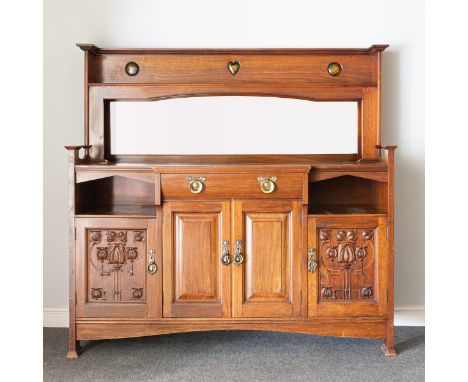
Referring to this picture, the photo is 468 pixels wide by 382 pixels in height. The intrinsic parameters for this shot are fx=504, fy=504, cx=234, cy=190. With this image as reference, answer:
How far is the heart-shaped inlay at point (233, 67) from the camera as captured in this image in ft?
9.87

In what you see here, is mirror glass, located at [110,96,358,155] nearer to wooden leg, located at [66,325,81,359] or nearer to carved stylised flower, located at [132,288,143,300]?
carved stylised flower, located at [132,288,143,300]

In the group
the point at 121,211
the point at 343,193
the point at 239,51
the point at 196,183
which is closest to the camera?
the point at 196,183

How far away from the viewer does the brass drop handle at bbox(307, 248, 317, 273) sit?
2.62 meters

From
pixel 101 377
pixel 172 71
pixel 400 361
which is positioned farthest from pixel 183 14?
pixel 400 361

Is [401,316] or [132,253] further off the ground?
[132,253]

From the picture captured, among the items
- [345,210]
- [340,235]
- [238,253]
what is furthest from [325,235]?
[238,253]

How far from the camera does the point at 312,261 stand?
8.59 feet

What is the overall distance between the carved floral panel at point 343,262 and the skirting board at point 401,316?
2.18 feet

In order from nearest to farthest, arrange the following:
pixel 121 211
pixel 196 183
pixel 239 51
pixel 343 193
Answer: pixel 196 183 < pixel 121 211 < pixel 239 51 < pixel 343 193

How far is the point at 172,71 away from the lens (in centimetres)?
302

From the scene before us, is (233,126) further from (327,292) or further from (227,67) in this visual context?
(327,292)

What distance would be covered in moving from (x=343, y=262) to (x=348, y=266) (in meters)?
0.03

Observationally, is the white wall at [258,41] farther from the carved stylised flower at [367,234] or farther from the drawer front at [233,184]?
the drawer front at [233,184]
